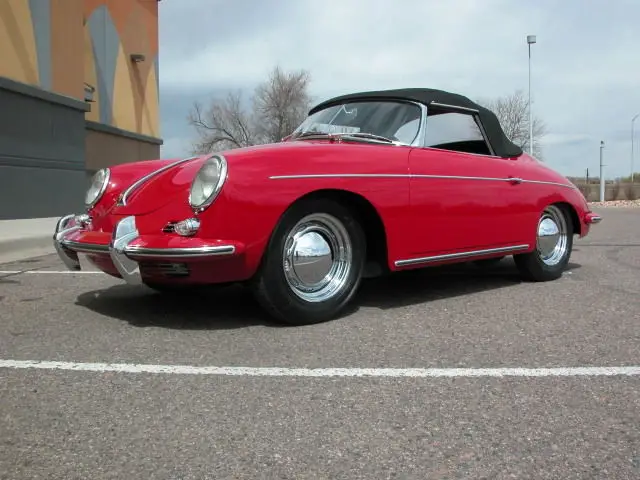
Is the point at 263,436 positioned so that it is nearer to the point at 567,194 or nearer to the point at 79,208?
the point at 567,194

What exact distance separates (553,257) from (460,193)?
5.16ft

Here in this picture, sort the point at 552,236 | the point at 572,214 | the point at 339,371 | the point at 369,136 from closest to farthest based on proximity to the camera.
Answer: the point at 339,371, the point at 369,136, the point at 552,236, the point at 572,214

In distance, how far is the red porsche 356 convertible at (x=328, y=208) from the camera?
129 inches

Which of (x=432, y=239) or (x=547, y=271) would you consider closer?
(x=432, y=239)

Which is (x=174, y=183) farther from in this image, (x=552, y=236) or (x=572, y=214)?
(x=572, y=214)

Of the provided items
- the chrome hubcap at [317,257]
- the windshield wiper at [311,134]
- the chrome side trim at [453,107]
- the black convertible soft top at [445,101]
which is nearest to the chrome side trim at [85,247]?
the chrome hubcap at [317,257]

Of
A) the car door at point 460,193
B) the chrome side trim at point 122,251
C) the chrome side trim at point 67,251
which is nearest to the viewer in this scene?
the chrome side trim at point 122,251

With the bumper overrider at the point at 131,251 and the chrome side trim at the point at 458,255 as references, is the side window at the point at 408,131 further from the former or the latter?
the bumper overrider at the point at 131,251

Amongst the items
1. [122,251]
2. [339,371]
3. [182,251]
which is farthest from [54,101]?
[339,371]

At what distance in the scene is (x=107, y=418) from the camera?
2287mm

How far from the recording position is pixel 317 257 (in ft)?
11.9

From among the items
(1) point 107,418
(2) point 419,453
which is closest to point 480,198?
(2) point 419,453

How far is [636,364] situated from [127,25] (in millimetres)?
17037

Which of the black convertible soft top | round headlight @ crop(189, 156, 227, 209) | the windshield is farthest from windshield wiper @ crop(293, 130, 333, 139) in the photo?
round headlight @ crop(189, 156, 227, 209)
